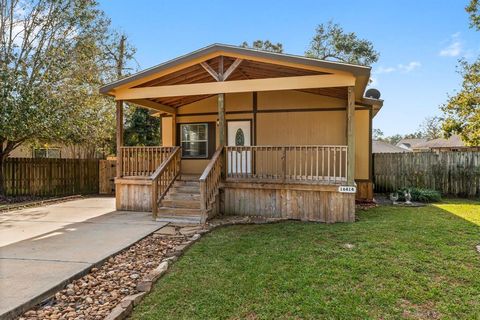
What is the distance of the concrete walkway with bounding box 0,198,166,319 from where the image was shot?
11.4ft

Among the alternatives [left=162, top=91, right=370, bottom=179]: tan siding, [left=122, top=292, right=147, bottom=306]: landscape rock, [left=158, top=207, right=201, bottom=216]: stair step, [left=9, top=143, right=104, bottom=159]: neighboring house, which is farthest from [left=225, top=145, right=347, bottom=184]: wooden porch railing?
[left=9, top=143, right=104, bottom=159]: neighboring house

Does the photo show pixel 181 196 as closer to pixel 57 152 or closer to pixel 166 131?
pixel 166 131

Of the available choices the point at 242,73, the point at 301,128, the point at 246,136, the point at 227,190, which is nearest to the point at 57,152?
the point at 246,136

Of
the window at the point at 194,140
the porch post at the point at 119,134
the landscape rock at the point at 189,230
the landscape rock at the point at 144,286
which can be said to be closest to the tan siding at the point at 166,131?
the window at the point at 194,140

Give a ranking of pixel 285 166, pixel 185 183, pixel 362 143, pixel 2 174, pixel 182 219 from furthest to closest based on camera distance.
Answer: pixel 2 174 < pixel 362 143 < pixel 185 183 < pixel 285 166 < pixel 182 219

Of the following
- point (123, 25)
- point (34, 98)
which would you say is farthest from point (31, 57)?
point (123, 25)

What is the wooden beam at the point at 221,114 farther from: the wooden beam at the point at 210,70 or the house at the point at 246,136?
the wooden beam at the point at 210,70

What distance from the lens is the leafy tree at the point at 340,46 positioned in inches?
878

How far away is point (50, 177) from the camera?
12508 millimetres

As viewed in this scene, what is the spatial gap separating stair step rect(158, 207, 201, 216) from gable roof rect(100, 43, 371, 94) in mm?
3605

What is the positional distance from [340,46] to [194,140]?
641 inches

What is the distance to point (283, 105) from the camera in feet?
33.6

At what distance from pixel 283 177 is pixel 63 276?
509cm

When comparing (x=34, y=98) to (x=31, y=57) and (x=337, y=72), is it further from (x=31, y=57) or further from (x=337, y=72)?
(x=337, y=72)
